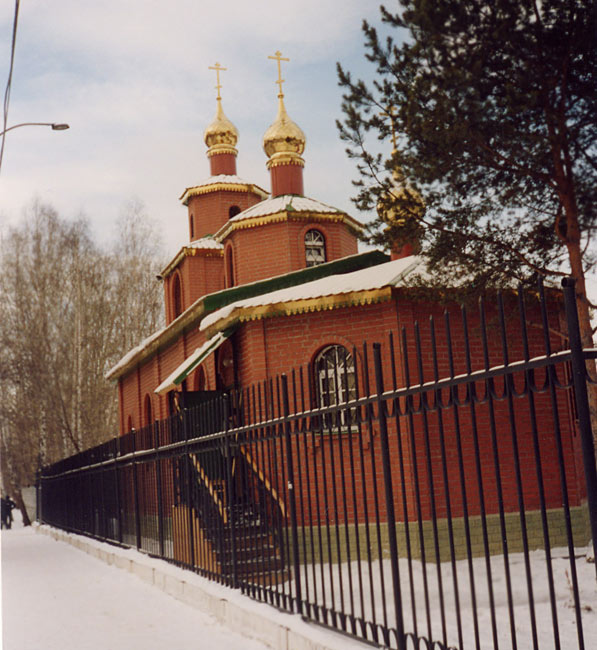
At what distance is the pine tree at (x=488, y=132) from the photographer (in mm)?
8016

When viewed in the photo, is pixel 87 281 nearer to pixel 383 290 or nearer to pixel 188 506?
pixel 383 290

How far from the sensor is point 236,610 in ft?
18.9

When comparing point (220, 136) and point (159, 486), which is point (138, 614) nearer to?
point (159, 486)

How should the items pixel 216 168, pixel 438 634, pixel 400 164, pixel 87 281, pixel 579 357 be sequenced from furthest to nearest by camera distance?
pixel 87 281, pixel 216 168, pixel 400 164, pixel 438 634, pixel 579 357

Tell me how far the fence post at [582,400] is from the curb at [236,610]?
2013 mm

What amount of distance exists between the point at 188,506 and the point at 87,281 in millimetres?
21166

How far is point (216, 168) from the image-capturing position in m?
21.8

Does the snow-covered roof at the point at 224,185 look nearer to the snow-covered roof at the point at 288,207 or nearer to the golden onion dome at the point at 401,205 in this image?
the snow-covered roof at the point at 288,207

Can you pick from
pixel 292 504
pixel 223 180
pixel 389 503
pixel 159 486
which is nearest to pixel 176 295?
pixel 223 180

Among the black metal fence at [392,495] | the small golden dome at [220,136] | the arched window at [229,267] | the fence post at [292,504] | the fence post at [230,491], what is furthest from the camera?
the small golden dome at [220,136]

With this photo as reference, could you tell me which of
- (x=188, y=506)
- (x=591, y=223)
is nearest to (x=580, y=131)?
(x=591, y=223)

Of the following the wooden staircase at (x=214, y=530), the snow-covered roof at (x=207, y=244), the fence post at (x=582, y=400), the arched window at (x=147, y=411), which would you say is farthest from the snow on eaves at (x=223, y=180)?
the fence post at (x=582, y=400)

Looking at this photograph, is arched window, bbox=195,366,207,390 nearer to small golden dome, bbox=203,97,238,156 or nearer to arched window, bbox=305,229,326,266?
arched window, bbox=305,229,326,266

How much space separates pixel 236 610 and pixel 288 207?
11.6 metres
